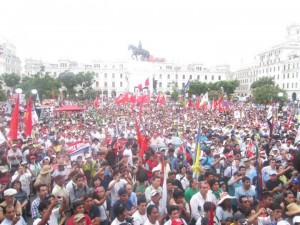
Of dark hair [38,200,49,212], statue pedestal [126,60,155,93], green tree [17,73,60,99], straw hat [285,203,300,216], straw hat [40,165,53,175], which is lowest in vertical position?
straw hat [285,203,300,216]

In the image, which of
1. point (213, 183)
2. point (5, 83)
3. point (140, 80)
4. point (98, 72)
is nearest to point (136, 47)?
point (140, 80)

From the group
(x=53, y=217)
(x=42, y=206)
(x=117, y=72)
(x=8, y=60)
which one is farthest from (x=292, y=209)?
(x=117, y=72)

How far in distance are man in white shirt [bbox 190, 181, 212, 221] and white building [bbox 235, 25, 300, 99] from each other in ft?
200

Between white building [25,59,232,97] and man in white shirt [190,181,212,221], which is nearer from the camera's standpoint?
man in white shirt [190,181,212,221]

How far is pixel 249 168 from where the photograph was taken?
7.09 m

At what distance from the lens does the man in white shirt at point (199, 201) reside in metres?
5.02

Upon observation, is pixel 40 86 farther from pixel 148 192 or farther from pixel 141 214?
pixel 141 214

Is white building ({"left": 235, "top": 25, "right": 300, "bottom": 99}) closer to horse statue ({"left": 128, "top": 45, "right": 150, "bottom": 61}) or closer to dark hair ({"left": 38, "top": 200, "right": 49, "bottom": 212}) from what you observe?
horse statue ({"left": 128, "top": 45, "right": 150, "bottom": 61})

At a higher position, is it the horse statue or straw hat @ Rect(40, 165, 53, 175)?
the horse statue

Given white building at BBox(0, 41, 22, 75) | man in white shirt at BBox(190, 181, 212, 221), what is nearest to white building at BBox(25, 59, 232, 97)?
white building at BBox(0, 41, 22, 75)

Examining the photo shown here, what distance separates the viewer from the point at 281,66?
66.2 m

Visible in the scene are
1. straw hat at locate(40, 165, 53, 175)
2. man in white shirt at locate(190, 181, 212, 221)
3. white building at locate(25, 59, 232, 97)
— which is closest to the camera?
man in white shirt at locate(190, 181, 212, 221)

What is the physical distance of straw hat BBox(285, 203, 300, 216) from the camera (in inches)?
191

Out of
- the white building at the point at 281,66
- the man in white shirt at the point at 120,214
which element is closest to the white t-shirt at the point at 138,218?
the man in white shirt at the point at 120,214
